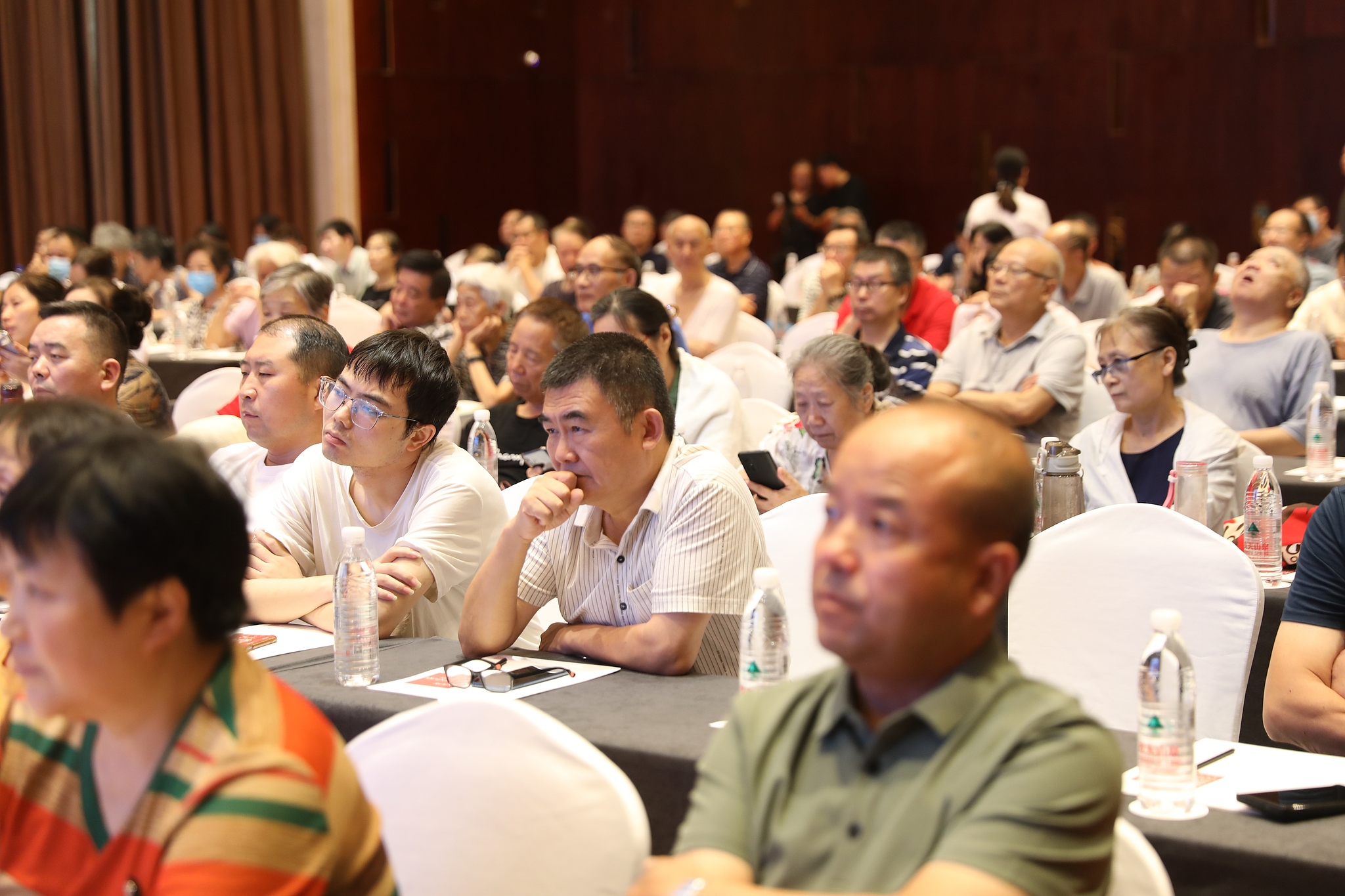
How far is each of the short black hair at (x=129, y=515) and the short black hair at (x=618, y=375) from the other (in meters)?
1.35

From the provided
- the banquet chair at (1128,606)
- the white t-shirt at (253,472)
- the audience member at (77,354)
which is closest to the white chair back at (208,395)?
the audience member at (77,354)

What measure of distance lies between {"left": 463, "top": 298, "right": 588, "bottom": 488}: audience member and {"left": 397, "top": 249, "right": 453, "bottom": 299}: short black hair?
2.08 meters

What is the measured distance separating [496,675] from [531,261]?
25.1ft

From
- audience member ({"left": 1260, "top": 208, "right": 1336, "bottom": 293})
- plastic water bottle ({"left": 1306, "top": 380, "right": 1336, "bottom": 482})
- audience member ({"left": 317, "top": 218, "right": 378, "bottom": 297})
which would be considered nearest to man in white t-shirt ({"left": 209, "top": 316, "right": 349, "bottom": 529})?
plastic water bottle ({"left": 1306, "top": 380, "right": 1336, "bottom": 482})

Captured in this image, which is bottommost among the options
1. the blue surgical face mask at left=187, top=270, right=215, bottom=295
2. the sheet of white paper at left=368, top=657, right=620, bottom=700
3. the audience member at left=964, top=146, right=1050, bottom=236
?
the sheet of white paper at left=368, top=657, right=620, bottom=700

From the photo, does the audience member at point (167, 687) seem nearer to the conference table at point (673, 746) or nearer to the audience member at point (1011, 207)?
the conference table at point (673, 746)

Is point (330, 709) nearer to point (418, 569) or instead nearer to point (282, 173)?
point (418, 569)

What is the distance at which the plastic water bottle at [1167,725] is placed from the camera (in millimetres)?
1867

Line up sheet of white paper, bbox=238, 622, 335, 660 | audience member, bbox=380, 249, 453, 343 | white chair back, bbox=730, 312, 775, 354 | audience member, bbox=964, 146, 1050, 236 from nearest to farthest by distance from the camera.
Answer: sheet of white paper, bbox=238, 622, 335, 660, audience member, bbox=380, 249, 453, 343, white chair back, bbox=730, 312, 775, 354, audience member, bbox=964, 146, 1050, 236

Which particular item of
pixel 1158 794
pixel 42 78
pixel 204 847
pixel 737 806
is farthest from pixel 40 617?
pixel 42 78

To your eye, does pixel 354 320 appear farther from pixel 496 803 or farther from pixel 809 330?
pixel 496 803

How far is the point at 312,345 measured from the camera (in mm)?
3615

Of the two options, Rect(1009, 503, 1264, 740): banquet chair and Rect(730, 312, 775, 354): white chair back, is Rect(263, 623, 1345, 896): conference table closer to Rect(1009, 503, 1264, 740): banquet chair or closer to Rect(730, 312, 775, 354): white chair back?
Rect(1009, 503, 1264, 740): banquet chair

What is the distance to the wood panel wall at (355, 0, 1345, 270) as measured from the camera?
1209cm
